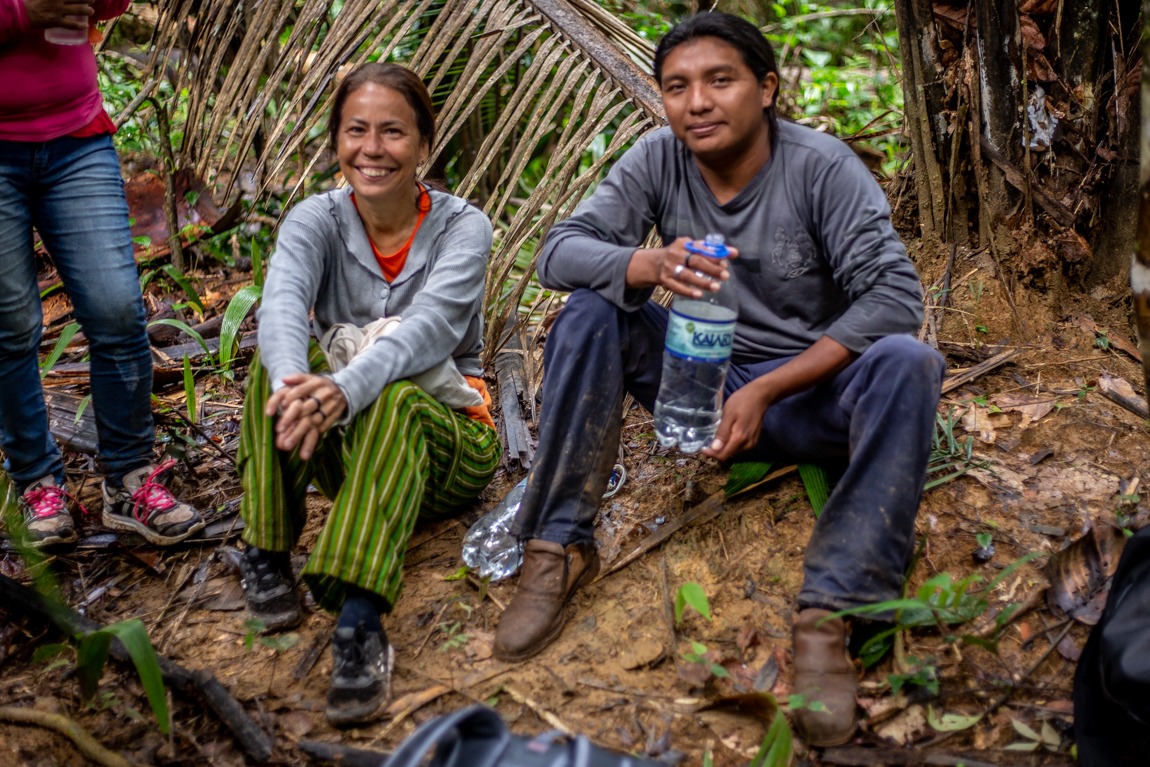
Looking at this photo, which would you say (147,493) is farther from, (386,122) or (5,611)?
(386,122)

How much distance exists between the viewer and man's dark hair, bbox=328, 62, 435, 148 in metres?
2.69

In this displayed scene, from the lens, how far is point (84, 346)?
15.3ft

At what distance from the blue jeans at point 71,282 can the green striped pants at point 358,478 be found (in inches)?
29.4

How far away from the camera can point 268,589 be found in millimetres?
2633

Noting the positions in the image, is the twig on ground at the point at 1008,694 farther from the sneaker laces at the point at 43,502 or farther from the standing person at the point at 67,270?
the sneaker laces at the point at 43,502

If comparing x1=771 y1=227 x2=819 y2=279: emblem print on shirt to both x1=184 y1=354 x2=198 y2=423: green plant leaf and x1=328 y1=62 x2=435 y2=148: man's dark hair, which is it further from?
x1=184 y1=354 x2=198 y2=423: green plant leaf

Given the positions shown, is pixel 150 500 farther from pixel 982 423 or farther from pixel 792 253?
pixel 982 423

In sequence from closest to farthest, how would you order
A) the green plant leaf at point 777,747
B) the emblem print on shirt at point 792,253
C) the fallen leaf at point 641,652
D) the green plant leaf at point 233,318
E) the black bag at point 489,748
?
the black bag at point 489,748
the green plant leaf at point 777,747
the fallen leaf at point 641,652
the emblem print on shirt at point 792,253
the green plant leaf at point 233,318

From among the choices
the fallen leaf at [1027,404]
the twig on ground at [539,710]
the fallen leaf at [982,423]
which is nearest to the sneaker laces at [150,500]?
the twig on ground at [539,710]

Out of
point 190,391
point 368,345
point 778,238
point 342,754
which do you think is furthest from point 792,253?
point 190,391

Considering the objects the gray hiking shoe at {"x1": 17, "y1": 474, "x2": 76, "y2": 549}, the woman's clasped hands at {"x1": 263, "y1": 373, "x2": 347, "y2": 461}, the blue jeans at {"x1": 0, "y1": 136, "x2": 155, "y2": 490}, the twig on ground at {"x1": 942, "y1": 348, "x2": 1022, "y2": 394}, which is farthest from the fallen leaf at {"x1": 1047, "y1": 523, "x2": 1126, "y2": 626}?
the gray hiking shoe at {"x1": 17, "y1": 474, "x2": 76, "y2": 549}

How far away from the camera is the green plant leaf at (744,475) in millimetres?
2789

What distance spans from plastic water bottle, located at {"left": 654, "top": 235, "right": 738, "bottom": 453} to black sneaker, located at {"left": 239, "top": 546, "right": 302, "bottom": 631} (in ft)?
3.65

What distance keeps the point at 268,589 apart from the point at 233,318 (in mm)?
1597
